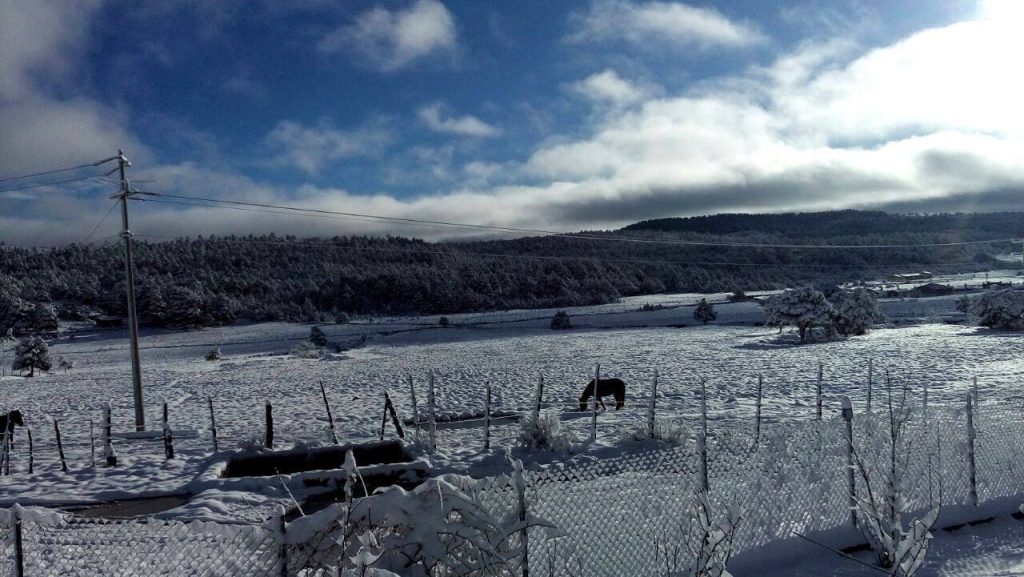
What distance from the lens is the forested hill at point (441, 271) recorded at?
8025 centimetres

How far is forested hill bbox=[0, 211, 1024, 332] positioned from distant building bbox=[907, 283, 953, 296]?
7498mm

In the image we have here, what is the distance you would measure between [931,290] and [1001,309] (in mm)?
38245

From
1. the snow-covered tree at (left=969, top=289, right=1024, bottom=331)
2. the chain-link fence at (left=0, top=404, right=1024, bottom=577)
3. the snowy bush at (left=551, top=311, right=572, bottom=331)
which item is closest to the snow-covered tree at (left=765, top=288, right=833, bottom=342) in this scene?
the snow-covered tree at (left=969, top=289, right=1024, bottom=331)

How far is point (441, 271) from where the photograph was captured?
322 feet

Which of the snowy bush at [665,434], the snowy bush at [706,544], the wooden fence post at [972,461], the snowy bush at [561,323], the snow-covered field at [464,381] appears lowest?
the snowy bush at [561,323]

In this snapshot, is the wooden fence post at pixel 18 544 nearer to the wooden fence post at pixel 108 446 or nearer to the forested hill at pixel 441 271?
the wooden fence post at pixel 108 446

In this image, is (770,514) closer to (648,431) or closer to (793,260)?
(648,431)

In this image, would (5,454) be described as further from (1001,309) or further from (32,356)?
(1001,309)

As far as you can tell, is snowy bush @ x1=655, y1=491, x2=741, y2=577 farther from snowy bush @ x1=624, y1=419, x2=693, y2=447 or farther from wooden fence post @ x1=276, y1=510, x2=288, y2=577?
snowy bush @ x1=624, y1=419, x2=693, y2=447

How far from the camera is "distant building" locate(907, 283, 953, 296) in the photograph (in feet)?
220

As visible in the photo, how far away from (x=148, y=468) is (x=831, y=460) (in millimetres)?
12128

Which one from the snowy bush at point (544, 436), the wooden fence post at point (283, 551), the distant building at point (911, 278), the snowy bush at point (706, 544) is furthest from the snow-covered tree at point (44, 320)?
the distant building at point (911, 278)

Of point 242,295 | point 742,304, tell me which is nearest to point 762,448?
point 742,304

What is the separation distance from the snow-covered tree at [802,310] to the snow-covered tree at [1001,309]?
9.28 meters
